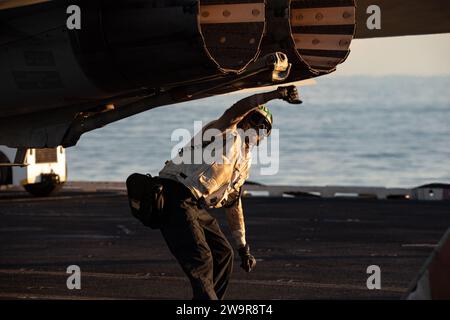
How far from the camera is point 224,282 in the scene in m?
11.1

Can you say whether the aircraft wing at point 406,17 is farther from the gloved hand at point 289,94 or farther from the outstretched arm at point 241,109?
the outstretched arm at point 241,109

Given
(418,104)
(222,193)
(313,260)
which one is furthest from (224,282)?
(418,104)

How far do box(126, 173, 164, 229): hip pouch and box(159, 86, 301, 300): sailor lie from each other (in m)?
0.09

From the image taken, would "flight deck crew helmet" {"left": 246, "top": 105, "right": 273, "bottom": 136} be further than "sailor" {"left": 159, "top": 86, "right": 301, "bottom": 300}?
Yes

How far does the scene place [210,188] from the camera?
35.2ft

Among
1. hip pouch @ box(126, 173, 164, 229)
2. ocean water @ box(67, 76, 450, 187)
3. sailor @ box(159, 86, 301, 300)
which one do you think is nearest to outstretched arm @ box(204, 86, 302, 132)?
sailor @ box(159, 86, 301, 300)

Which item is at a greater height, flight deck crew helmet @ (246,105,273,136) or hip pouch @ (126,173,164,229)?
flight deck crew helmet @ (246,105,273,136)

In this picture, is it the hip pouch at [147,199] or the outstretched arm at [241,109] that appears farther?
the outstretched arm at [241,109]

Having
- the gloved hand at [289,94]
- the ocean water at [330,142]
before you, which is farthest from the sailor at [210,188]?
the ocean water at [330,142]

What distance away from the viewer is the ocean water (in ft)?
259

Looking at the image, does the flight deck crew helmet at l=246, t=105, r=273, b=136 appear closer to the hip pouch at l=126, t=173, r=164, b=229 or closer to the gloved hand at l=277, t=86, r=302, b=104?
the gloved hand at l=277, t=86, r=302, b=104

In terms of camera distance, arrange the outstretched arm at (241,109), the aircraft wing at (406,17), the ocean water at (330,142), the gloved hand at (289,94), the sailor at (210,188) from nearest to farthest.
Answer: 1. the sailor at (210,188)
2. the outstretched arm at (241,109)
3. the gloved hand at (289,94)
4. the aircraft wing at (406,17)
5. the ocean water at (330,142)

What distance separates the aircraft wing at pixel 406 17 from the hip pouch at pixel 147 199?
3.23 metres

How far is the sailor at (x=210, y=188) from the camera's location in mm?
10578
